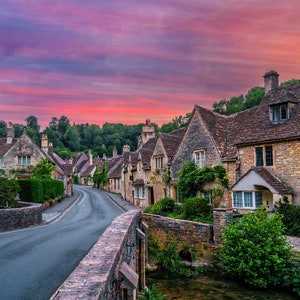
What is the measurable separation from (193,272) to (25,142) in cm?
3520

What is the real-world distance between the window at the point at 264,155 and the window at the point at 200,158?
555 centimetres

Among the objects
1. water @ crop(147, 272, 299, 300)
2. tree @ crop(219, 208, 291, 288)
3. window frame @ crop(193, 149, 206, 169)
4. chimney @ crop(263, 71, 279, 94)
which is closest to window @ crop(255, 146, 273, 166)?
window frame @ crop(193, 149, 206, 169)

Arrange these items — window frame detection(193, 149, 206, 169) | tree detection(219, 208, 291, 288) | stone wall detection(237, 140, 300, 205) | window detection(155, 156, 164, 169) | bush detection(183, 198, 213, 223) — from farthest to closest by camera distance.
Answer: window detection(155, 156, 164, 169) < window frame detection(193, 149, 206, 169) < bush detection(183, 198, 213, 223) < stone wall detection(237, 140, 300, 205) < tree detection(219, 208, 291, 288)

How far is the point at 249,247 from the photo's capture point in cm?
1559

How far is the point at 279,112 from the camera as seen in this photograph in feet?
79.9

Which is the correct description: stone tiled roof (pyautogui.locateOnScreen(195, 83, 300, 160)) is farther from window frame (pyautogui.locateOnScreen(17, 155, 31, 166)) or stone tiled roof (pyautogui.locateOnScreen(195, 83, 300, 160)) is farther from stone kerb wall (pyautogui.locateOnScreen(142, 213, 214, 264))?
window frame (pyautogui.locateOnScreen(17, 155, 31, 166))

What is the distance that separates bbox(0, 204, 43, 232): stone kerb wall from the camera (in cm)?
1956

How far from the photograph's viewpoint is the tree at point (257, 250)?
1506 centimetres

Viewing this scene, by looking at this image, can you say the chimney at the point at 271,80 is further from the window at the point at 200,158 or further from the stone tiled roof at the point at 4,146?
the stone tiled roof at the point at 4,146

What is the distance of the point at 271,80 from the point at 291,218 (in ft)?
45.9

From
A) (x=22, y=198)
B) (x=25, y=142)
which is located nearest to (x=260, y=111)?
(x=22, y=198)

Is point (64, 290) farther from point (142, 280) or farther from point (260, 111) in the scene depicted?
point (260, 111)

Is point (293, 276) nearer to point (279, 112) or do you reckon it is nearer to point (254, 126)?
point (279, 112)

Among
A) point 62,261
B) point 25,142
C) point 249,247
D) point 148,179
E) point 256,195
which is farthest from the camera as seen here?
point 25,142
